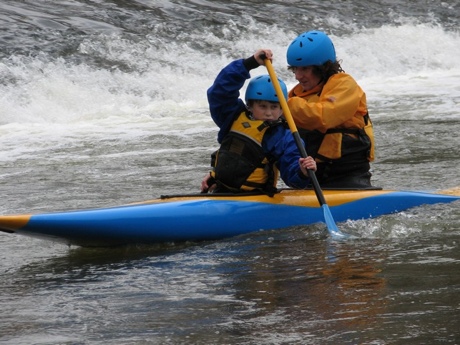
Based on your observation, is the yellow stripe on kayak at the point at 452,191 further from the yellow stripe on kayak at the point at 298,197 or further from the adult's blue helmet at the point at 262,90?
the adult's blue helmet at the point at 262,90

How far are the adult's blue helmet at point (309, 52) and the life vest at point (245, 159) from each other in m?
0.43

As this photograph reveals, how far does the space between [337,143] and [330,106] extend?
0.30 m

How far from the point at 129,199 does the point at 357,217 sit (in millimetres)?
1908

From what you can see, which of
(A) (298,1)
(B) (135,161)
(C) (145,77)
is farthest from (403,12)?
(B) (135,161)

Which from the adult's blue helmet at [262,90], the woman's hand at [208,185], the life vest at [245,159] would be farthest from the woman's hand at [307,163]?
the woman's hand at [208,185]

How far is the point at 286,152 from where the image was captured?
5703 millimetres

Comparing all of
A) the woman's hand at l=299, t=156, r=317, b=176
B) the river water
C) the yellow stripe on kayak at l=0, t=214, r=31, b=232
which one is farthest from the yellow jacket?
the yellow stripe on kayak at l=0, t=214, r=31, b=232

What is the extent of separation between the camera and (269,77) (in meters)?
5.73

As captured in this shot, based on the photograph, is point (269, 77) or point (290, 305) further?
point (269, 77)

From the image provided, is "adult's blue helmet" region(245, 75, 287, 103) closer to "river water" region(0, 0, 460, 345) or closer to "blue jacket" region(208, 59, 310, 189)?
"blue jacket" region(208, 59, 310, 189)

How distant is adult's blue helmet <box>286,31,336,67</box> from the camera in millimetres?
5934

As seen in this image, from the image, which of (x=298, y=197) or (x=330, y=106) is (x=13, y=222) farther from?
(x=330, y=106)

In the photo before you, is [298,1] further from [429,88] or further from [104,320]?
[104,320]

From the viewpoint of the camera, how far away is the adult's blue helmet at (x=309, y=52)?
19.5ft
